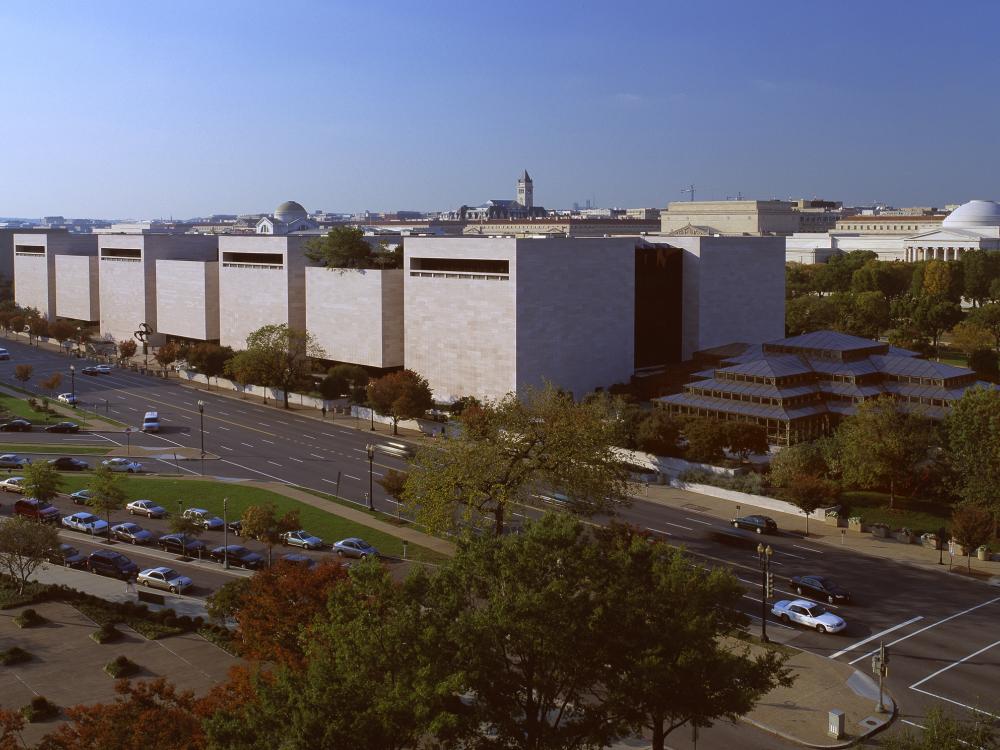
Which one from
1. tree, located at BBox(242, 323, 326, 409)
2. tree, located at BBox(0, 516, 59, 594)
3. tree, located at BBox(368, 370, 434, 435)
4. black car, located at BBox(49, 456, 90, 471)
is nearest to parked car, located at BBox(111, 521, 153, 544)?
tree, located at BBox(0, 516, 59, 594)

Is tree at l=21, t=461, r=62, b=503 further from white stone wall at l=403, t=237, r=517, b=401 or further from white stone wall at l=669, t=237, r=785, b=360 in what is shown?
white stone wall at l=669, t=237, r=785, b=360

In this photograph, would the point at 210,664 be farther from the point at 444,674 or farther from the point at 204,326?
the point at 204,326

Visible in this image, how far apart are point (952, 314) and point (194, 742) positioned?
10376 cm

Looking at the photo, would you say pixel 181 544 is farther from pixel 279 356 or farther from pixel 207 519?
pixel 279 356

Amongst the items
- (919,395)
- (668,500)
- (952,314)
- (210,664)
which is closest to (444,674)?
(210,664)

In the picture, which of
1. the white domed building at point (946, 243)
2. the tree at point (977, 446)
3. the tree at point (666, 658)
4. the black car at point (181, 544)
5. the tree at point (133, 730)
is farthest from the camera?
the white domed building at point (946, 243)

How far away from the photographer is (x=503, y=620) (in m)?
24.6

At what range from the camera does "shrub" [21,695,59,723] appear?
33031 mm

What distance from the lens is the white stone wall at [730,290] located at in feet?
319

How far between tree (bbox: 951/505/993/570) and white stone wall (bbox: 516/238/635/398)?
39082 millimetres

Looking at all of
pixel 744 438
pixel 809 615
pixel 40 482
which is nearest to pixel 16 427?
pixel 40 482

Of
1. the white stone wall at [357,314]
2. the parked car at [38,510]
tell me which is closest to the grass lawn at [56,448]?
the parked car at [38,510]

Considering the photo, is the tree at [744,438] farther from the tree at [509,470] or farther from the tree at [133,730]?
the tree at [133,730]

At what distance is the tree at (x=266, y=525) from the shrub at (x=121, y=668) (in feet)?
39.7
